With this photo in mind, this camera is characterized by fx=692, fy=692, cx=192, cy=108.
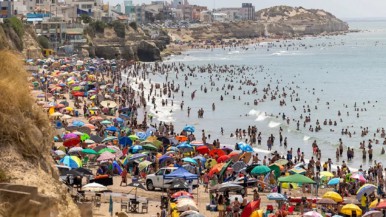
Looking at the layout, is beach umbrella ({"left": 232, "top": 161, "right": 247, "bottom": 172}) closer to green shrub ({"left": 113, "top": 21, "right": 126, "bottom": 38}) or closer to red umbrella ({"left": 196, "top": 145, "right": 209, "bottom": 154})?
red umbrella ({"left": 196, "top": 145, "right": 209, "bottom": 154})

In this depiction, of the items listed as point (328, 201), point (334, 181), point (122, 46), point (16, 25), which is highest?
point (16, 25)

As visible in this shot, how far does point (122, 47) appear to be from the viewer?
10000cm

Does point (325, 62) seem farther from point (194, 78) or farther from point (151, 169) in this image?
point (151, 169)

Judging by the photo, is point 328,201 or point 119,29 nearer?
point 328,201

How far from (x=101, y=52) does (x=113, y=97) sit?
48.7 m

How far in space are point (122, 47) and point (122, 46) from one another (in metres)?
0.54

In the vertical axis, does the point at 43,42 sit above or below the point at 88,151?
above

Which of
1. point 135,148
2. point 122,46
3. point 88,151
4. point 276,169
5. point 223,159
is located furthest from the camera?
point 122,46

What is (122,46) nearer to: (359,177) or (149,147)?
(149,147)

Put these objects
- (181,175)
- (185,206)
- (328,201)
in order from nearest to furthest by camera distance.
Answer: (185,206) < (328,201) < (181,175)

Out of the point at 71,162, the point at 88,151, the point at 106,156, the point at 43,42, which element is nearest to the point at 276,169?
the point at 106,156

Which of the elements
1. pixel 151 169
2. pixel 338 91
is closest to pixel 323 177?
pixel 151 169

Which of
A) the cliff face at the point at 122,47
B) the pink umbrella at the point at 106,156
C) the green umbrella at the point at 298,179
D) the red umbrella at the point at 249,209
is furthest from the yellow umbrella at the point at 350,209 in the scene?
the cliff face at the point at 122,47

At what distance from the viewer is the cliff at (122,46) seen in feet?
315
